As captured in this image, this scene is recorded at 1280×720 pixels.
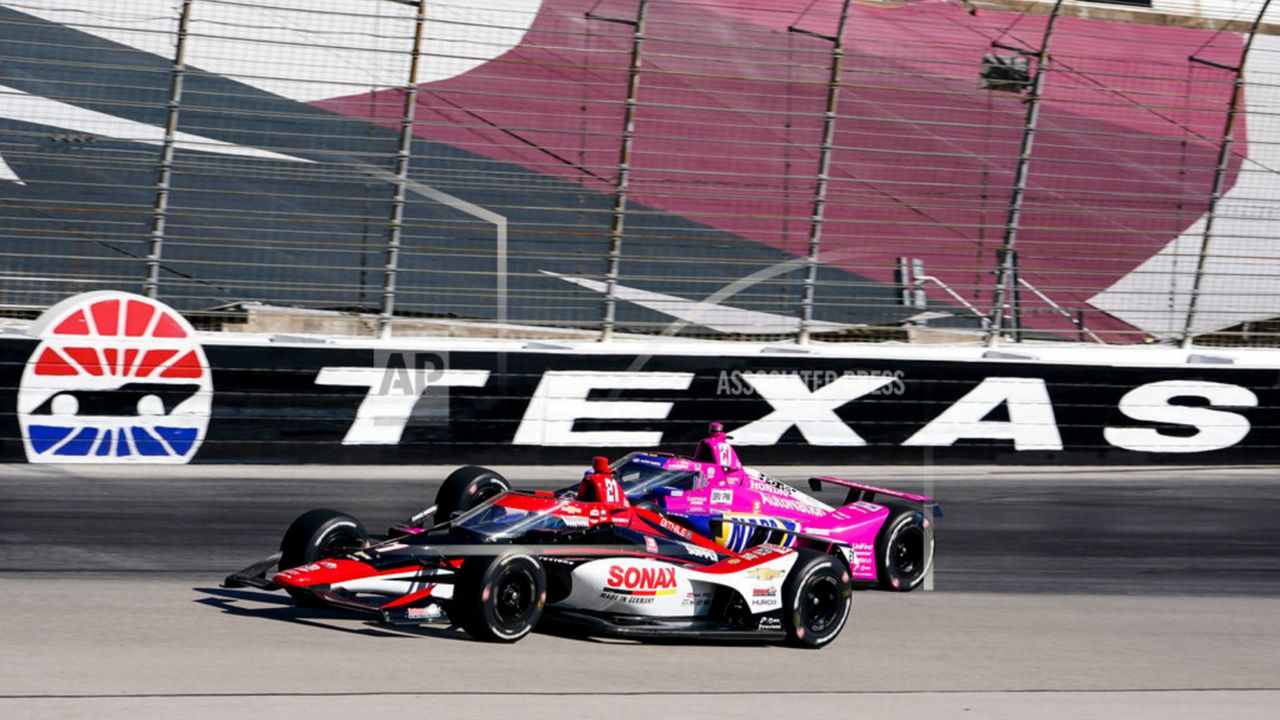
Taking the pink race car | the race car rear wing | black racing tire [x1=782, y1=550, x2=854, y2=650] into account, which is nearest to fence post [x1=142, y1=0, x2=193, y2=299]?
the pink race car

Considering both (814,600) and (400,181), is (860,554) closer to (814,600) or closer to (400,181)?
(814,600)

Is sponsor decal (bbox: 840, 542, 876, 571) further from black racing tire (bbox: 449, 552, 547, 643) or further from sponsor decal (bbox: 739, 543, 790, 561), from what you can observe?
black racing tire (bbox: 449, 552, 547, 643)

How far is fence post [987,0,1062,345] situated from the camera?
1510 centimetres

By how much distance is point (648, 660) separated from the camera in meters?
6.96

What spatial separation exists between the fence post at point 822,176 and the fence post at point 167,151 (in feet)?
18.9

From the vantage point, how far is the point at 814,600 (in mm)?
7652

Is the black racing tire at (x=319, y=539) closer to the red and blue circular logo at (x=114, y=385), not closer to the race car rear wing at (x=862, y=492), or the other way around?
the race car rear wing at (x=862, y=492)

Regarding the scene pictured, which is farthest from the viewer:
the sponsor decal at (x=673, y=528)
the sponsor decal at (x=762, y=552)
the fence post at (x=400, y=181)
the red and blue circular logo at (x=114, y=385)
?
the fence post at (x=400, y=181)

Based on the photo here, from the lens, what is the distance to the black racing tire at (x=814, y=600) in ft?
24.6

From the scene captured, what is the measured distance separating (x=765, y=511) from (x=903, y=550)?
1003 mm

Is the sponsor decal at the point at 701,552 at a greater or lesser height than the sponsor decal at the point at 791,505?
lesser

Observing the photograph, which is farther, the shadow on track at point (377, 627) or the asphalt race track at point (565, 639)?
the shadow on track at point (377, 627)

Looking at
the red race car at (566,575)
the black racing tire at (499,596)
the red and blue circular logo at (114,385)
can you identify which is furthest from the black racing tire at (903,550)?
the red and blue circular logo at (114,385)

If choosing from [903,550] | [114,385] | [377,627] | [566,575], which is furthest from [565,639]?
[114,385]
